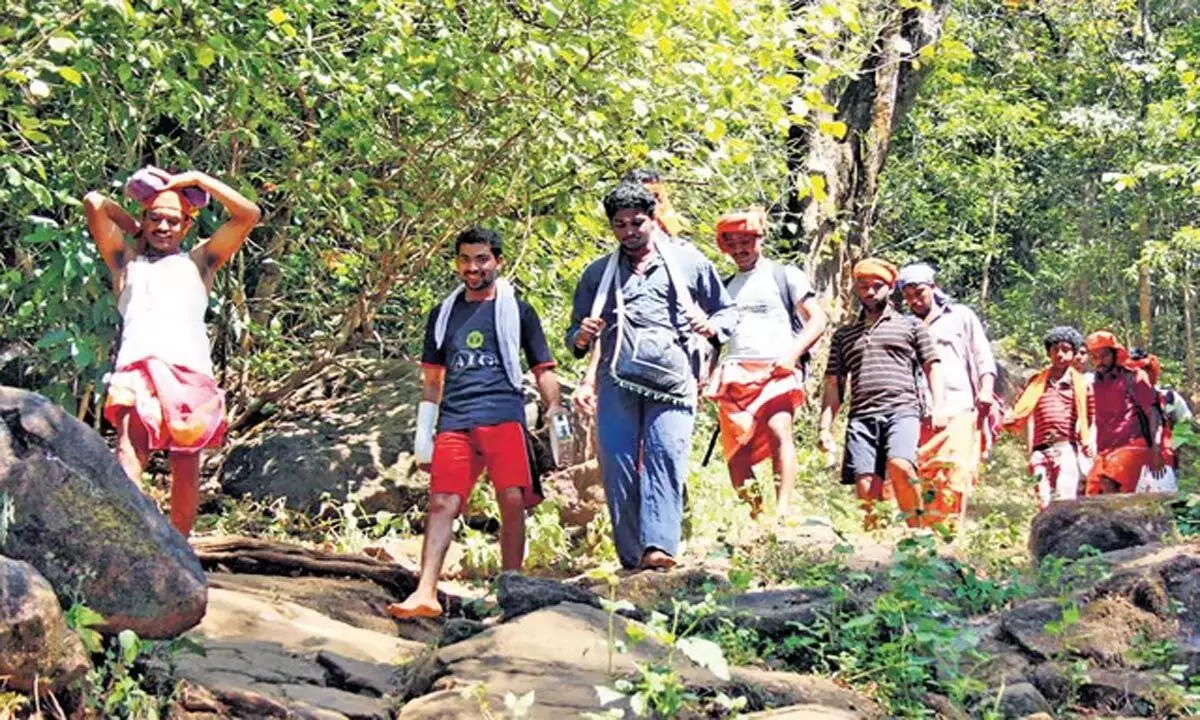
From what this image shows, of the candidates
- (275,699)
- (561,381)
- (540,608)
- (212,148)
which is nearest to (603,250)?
(561,381)

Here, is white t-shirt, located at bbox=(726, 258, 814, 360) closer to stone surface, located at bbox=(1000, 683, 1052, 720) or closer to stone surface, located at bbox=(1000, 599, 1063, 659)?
stone surface, located at bbox=(1000, 599, 1063, 659)

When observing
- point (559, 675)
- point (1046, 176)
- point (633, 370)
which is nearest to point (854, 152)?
point (633, 370)

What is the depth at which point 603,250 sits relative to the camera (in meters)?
10.7

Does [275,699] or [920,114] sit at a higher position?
[920,114]

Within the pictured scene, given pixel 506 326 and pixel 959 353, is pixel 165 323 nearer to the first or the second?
pixel 506 326

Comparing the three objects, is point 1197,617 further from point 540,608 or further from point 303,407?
point 303,407

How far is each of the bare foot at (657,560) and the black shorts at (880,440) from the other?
173cm

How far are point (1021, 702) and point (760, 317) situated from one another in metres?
3.67

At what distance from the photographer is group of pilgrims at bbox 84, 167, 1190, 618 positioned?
6.13m

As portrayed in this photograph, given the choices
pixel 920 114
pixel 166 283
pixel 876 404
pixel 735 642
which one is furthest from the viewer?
pixel 920 114

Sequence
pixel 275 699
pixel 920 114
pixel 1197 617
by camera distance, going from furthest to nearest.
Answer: pixel 920 114 < pixel 1197 617 < pixel 275 699

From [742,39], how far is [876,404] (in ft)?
7.77

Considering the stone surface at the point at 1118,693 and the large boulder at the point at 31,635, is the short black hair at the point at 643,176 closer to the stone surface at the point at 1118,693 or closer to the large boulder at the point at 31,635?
the stone surface at the point at 1118,693

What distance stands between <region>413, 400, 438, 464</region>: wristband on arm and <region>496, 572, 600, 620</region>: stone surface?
155cm
